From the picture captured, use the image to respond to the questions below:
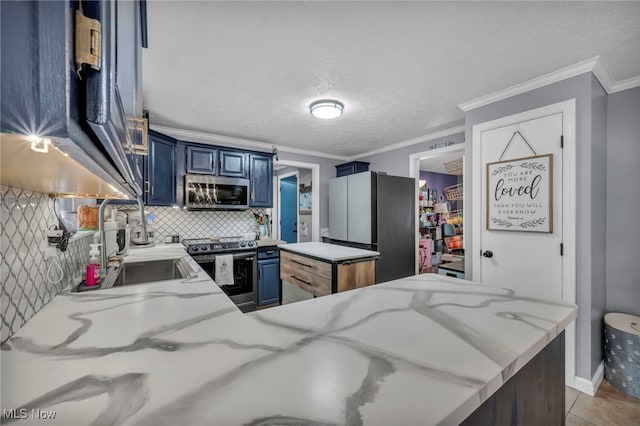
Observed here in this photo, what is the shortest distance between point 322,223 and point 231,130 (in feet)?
7.11

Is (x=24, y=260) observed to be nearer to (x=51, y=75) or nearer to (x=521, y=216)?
(x=51, y=75)

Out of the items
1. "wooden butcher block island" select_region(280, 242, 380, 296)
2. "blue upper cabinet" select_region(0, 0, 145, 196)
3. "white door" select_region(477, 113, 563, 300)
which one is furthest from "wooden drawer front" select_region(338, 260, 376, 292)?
"blue upper cabinet" select_region(0, 0, 145, 196)

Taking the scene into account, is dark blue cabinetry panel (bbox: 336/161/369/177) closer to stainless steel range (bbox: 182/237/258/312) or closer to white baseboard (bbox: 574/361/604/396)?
stainless steel range (bbox: 182/237/258/312)

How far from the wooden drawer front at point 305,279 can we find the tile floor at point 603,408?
1818mm

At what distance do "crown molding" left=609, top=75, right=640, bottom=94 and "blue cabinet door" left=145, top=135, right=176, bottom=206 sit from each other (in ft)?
14.2

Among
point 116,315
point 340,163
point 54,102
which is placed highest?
point 340,163

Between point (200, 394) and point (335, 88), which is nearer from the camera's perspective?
point (200, 394)

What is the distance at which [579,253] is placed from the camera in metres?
1.94

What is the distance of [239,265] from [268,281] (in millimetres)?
460

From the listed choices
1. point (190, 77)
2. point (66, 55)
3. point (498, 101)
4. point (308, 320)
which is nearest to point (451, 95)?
point (498, 101)

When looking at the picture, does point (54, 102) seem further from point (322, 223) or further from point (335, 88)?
point (322, 223)

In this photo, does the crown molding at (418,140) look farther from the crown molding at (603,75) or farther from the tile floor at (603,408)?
the tile floor at (603,408)

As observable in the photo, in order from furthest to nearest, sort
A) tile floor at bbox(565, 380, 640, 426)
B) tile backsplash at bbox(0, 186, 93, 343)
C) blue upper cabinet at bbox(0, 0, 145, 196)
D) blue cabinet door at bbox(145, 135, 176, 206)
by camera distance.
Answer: blue cabinet door at bbox(145, 135, 176, 206), tile floor at bbox(565, 380, 640, 426), tile backsplash at bbox(0, 186, 93, 343), blue upper cabinet at bbox(0, 0, 145, 196)

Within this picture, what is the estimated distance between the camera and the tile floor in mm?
1688
